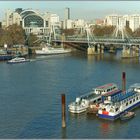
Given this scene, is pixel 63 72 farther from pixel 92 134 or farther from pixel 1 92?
pixel 92 134

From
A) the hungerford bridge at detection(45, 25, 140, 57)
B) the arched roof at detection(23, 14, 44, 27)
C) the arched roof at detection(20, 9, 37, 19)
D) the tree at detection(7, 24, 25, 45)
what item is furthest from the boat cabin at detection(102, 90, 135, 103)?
the arched roof at detection(20, 9, 37, 19)

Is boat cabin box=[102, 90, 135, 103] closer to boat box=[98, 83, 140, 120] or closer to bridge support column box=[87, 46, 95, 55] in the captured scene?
boat box=[98, 83, 140, 120]

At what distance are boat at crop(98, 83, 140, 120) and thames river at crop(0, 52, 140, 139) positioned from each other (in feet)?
0.63

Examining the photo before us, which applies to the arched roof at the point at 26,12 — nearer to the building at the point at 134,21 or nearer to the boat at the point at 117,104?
the building at the point at 134,21

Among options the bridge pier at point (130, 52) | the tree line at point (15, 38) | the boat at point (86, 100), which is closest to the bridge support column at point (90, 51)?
the bridge pier at point (130, 52)

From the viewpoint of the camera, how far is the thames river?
26.8 ft

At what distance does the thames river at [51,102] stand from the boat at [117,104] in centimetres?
19

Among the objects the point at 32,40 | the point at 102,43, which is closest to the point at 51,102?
the point at 102,43

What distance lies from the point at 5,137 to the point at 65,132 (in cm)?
118

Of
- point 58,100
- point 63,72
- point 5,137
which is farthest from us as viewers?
point 63,72

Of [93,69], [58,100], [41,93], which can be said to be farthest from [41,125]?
[93,69]

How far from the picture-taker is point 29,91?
1214 cm

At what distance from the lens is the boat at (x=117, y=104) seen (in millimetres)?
9078

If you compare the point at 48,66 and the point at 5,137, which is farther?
the point at 48,66
